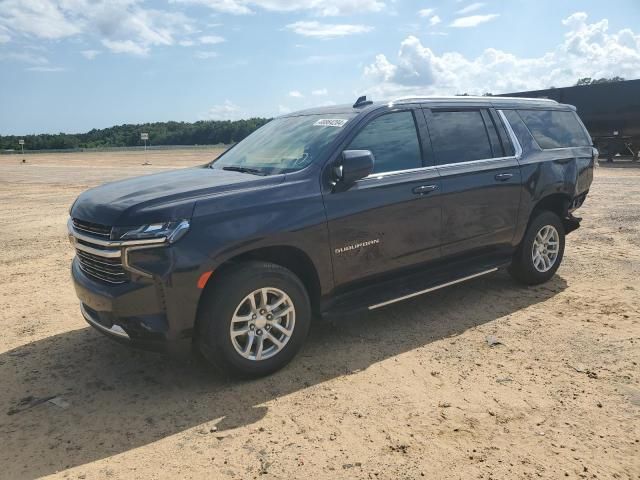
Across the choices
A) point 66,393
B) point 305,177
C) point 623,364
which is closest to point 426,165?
point 305,177

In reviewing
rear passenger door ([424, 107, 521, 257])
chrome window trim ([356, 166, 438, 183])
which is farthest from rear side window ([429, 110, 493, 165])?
chrome window trim ([356, 166, 438, 183])

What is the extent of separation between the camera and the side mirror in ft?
13.0

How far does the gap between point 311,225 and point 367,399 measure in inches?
50.1

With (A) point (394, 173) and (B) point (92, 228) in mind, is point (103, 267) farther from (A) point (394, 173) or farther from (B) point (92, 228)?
(A) point (394, 173)

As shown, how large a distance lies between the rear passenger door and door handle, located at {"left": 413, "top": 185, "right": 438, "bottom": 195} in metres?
0.14

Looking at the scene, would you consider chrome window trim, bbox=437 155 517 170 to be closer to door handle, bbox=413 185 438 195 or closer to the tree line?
door handle, bbox=413 185 438 195

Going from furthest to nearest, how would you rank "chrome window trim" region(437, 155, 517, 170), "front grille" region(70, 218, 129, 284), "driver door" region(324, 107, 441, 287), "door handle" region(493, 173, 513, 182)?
"door handle" region(493, 173, 513, 182), "chrome window trim" region(437, 155, 517, 170), "driver door" region(324, 107, 441, 287), "front grille" region(70, 218, 129, 284)

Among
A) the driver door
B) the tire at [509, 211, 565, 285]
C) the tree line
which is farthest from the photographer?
the tree line

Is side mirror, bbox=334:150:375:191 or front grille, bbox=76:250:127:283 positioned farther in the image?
side mirror, bbox=334:150:375:191

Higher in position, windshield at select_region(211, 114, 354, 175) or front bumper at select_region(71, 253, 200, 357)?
windshield at select_region(211, 114, 354, 175)

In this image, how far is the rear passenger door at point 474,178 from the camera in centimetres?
486

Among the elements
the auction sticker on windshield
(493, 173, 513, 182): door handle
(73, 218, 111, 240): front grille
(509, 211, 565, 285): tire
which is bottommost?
(509, 211, 565, 285): tire

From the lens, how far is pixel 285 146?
4.62m

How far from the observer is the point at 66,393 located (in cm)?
378
